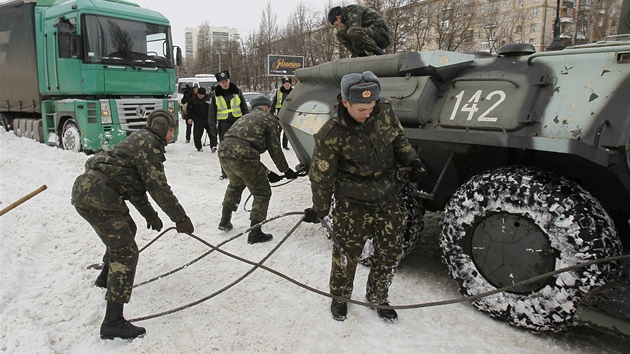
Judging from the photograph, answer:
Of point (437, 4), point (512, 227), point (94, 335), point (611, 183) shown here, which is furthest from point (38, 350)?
point (437, 4)

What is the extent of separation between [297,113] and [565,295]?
9.82 feet

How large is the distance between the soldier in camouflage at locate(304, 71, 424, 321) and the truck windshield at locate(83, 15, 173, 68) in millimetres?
7503

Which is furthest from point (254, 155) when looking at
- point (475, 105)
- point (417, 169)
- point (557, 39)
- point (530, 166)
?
point (557, 39)

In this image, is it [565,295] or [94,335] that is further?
[94,335]

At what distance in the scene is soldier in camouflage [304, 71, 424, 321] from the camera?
122 inches

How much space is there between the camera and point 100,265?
4109 millimetres

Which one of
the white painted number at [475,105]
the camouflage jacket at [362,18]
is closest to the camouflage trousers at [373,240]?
the white painted number at [475,105]

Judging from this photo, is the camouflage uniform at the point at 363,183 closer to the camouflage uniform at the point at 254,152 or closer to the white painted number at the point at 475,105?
the white painted number at the point at 475,105

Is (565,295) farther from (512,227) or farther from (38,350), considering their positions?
(38,350)

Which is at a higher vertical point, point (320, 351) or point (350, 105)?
point (350, 105)

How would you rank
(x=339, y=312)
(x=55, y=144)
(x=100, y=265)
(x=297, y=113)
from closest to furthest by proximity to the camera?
(x=339, y=312)
(x=100, y=265)
(x=297, y=113)
(x=55, y=144)

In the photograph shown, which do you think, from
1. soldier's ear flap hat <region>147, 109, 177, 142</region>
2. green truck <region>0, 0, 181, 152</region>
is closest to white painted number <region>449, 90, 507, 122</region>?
soldier's ear flap hat <region>147, 109, 177, 142</region>

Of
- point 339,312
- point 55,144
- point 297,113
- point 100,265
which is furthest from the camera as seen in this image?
point 55,144

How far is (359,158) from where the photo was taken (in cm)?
312
